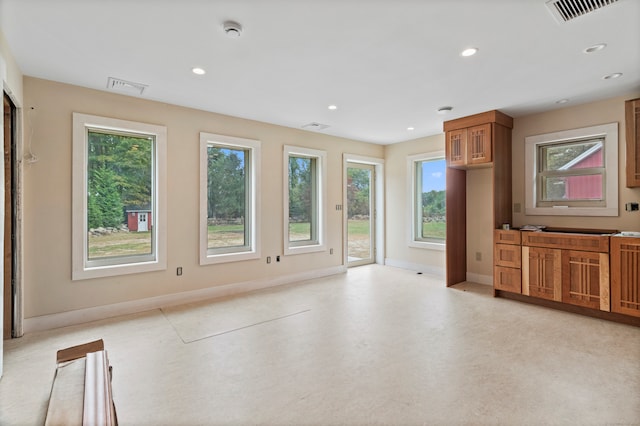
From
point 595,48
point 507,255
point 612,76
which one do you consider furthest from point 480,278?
point 595,48

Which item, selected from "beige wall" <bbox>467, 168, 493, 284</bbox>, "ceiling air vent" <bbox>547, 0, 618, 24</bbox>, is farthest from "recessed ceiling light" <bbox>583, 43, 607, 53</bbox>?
"beige wall" <bbox>467, 168, 493, 284</bbox>

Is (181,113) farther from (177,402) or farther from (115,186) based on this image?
(177,402)

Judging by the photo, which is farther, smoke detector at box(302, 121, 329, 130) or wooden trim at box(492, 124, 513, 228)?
smoke detector at box(302, 121, 329, 130)

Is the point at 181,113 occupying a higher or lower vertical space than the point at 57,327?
higher

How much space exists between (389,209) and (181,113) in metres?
4.46

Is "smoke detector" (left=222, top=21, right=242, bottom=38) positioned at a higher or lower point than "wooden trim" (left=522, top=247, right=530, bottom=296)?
higher

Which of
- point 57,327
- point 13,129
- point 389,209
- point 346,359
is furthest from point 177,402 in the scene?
point 389,209

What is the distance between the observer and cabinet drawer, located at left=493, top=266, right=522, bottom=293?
4.19 m

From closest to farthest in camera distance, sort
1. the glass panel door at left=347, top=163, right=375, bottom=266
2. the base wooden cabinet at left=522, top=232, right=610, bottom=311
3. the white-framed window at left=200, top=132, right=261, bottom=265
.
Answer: the base wooden cabinet at left=522, top=232, right=610, bottom=311 → the white-framed window at left=200, top=132, right=261, bottom=265 → the glass panel door at left=347, top=163, right=375, bottom=266

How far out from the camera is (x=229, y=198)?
473 centimetres

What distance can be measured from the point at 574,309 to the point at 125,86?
6.06 metres

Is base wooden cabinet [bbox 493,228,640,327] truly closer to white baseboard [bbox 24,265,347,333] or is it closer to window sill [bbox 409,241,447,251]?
window sill [bbox 409,241,447,251]

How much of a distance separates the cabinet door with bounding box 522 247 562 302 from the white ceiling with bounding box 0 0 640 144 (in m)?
2.02

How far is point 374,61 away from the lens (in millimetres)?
2865
